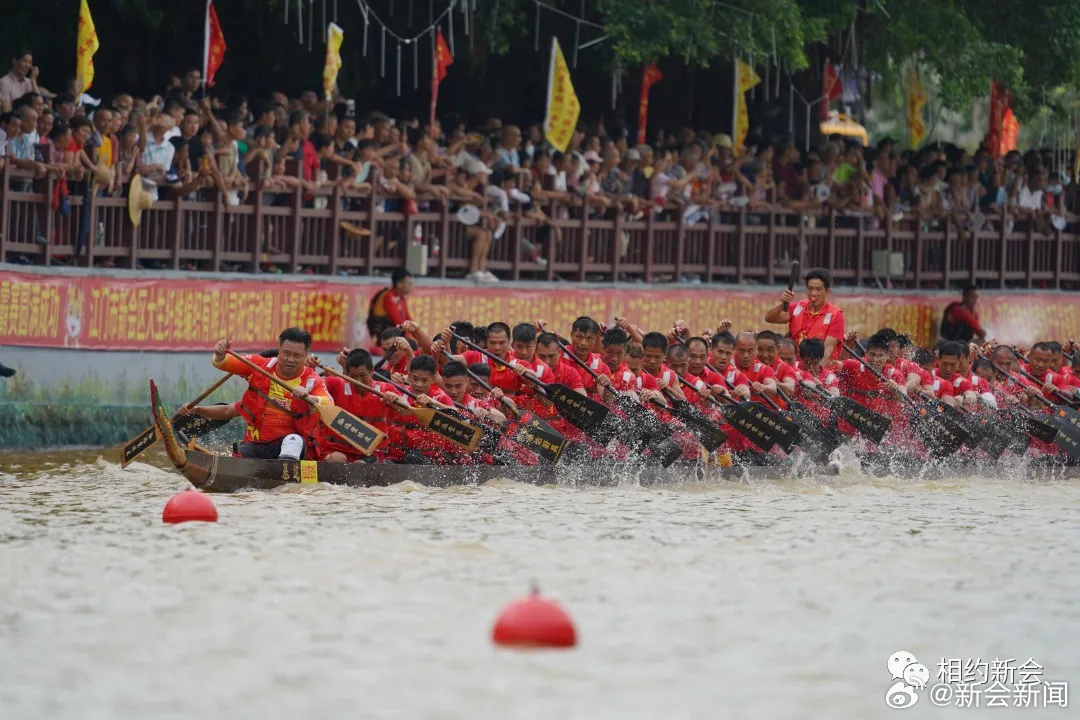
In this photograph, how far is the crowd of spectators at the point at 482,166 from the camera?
17812mm

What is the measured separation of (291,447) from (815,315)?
223 inches

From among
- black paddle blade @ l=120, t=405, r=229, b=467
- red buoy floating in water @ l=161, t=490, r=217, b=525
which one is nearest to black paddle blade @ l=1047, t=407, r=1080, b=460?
black paddle blade @ l=120, t=405, r=229, b=467

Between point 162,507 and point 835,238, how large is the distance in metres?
12.4

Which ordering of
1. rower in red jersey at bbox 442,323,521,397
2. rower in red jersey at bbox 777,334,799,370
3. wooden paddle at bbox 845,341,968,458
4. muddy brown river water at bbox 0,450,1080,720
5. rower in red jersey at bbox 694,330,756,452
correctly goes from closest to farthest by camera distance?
muddy brown river water at bbox 0,450,1080,720 → rower in red jersey at bbox 442,323,521,397 → rower in red jersey at bbox 694,330,756,452 → rower in red jersey at bbox 777,334,799,370 → wooden paddle at bbox 845,341,968,458

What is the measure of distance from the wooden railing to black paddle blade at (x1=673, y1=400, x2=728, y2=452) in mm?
5206

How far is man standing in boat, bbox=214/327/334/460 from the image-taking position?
13969 millimetres

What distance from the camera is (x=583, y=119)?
24.6m

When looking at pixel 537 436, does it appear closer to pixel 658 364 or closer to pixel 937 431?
pixel 658 364

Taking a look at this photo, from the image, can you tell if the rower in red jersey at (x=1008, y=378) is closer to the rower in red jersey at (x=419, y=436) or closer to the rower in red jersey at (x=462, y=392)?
the rower in red jersey at (x=462, y=392)

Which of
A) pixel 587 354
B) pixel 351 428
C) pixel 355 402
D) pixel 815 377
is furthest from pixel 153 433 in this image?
pixel 815 377

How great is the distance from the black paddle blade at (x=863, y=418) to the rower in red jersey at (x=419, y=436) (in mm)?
3758

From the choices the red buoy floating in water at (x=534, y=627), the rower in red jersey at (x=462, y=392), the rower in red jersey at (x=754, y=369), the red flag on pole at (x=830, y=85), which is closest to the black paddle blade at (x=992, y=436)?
the rower in red jersey at (x=754, y=369)

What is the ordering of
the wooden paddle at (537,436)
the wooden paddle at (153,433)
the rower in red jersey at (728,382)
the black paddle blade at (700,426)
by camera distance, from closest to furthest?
the wooden paddle at (153,433) < the wooden paddle at (537,436) < the black paddle blade at (700,426) < the rower in red jersey at (728,382)

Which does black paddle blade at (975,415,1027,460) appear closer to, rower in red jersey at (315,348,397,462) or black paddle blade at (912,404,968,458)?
black paddle blade at (912,404,968,458)
